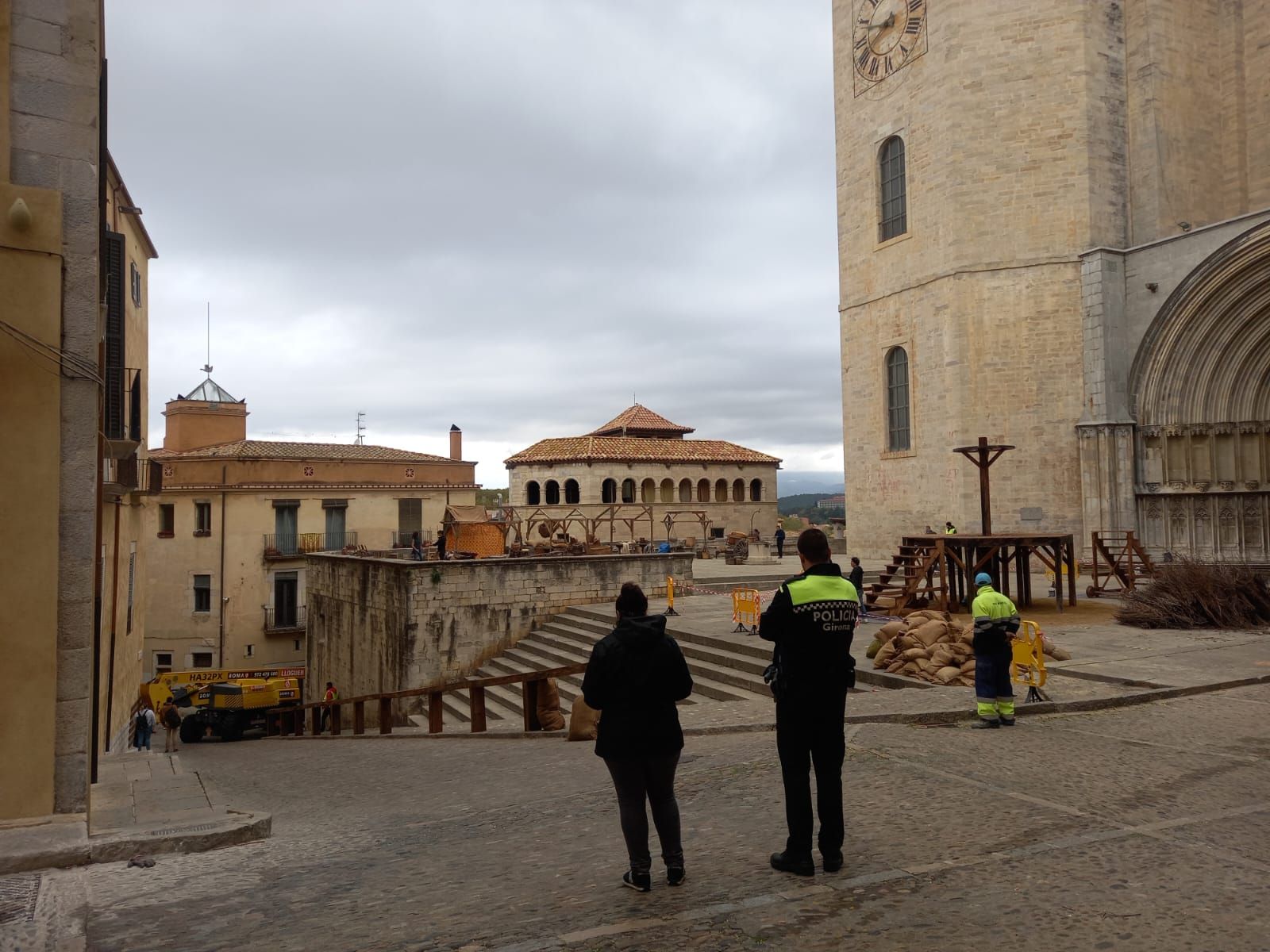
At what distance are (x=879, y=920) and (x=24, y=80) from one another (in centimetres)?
667

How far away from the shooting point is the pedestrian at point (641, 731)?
4.27 metres

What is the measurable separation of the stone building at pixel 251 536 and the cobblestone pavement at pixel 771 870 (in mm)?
29254

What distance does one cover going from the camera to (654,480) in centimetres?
4494

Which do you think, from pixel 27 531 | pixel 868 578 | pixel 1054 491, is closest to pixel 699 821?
pixel 27 531

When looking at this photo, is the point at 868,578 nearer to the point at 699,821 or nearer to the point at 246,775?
the point at 246,775

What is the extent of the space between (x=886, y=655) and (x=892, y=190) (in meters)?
18.9

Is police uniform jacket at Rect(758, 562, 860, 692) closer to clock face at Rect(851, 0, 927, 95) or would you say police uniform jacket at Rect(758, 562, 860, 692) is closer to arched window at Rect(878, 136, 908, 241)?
arched window at Rect(878, 136, 908, 241)

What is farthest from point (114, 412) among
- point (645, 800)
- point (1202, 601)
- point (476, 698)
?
point (1202, 601)

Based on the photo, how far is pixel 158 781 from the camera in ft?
23.6

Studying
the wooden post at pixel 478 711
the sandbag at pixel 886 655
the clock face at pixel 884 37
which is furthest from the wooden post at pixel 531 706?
the clock face at pixel 884 37

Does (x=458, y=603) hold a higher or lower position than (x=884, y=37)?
lower

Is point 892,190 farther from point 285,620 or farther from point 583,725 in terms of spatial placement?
point 285,620

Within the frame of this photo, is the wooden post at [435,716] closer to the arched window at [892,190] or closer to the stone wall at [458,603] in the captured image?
the stone wall at [458,603]

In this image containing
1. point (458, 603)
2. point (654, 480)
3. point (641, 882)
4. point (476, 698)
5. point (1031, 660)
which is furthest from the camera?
point (654, 480)
